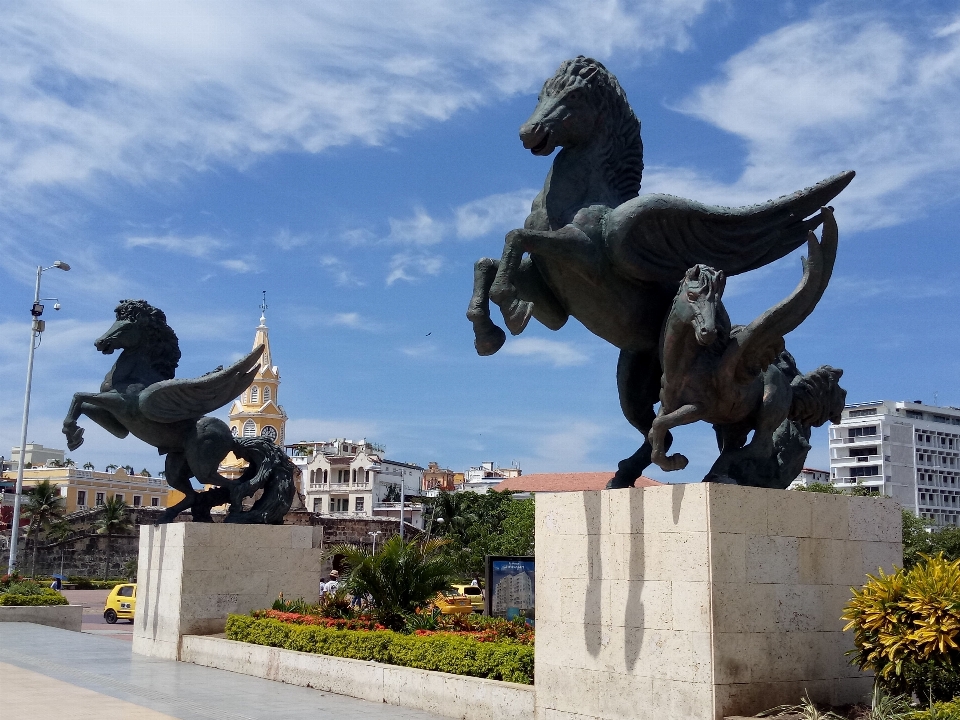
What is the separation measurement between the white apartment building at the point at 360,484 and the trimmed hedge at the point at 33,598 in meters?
54.4

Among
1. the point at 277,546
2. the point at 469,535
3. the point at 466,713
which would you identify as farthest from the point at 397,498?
the point at 466,713

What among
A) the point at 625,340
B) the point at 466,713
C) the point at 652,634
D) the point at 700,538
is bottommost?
the point at 466,713

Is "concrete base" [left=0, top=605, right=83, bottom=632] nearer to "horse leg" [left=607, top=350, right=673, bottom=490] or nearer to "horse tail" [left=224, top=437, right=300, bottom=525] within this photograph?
"horse tail" [left=224, top=437, right=300, bottom=525]

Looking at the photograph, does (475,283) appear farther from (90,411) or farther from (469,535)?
(469,535)

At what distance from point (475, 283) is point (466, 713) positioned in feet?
12.2

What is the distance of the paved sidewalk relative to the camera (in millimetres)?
7953

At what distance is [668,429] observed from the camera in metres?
6.41

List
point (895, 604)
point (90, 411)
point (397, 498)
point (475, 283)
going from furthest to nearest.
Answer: point (397, 498)
point (90, 411)
point (475, 283)
point (895, 604)

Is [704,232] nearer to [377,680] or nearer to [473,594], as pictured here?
[377,680]

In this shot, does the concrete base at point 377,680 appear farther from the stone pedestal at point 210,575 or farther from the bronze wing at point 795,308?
the bronze wing at point 795,308

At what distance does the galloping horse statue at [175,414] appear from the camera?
1233cm

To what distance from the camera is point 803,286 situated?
623cm

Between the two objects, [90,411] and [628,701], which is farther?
[90,411]

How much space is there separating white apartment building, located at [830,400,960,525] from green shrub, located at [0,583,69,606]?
236 ft
